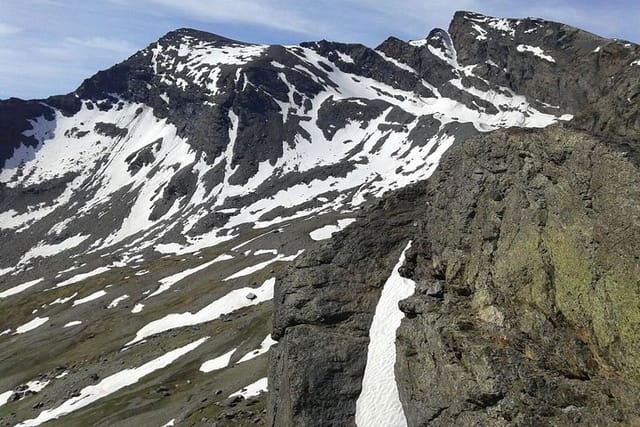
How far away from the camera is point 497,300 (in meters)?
23.5

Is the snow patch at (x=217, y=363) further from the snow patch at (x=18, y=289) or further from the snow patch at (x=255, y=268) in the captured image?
the snow patch at (x=18, y=289)

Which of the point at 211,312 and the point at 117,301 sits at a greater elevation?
the point at 211,312

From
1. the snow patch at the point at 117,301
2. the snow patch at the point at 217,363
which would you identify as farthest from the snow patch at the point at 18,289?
Answer: the snow patch at the point at 217,363

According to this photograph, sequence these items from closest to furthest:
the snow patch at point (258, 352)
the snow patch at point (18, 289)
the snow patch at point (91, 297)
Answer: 1. the snow patch at point (258, 352)
2. the snow patch at point (91, 297)
3. the snow patch at point (18, 289)

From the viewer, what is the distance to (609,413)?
1808 cm

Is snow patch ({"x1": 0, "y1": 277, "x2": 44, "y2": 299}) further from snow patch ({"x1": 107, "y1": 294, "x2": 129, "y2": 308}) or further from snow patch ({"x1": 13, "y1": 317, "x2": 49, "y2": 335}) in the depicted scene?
snow patch ({"x1": 107, "y1": 294, "x2": 129, "y2": 308})

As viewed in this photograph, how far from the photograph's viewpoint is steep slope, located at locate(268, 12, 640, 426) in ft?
62.5

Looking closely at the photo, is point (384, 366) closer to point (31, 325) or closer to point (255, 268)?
point (255, 268)

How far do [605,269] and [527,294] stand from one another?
3.78 metres

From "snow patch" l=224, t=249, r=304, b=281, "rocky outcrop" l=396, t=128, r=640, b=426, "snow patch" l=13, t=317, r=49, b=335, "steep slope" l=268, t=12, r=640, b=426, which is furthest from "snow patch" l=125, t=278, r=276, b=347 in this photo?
"rocky outcrop" l=396, t=128, r=640, b=426

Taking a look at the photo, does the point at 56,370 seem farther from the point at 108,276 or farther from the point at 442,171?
the point at 442,171

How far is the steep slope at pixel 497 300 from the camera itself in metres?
19.1

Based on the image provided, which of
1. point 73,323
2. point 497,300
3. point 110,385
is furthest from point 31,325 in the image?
point 497,300

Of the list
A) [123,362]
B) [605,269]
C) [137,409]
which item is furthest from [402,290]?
[123,362]
